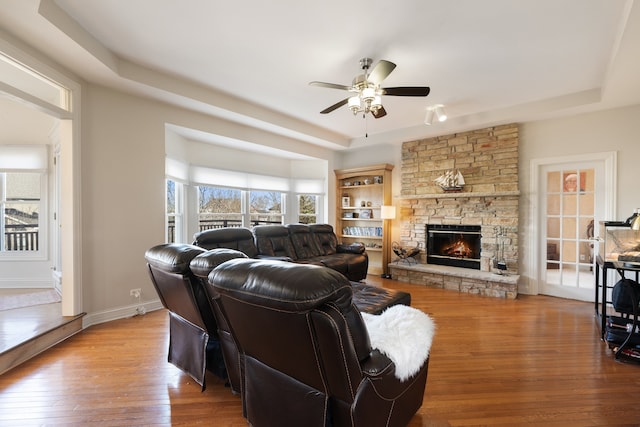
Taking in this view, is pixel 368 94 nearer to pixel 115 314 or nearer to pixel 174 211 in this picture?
pixel 174 211

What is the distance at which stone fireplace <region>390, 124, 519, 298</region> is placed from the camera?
4438 millimetres

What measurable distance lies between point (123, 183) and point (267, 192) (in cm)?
295

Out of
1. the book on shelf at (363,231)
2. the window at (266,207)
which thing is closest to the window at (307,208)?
the window at (266,207)

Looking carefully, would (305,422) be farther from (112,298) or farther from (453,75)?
(453,75)

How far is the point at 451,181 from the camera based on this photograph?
491cm

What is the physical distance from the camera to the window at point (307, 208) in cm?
652

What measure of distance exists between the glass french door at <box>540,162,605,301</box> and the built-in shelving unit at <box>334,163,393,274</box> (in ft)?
8.26

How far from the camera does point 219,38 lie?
2.59 meters

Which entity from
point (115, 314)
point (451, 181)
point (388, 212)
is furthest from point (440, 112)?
point (115, 314)

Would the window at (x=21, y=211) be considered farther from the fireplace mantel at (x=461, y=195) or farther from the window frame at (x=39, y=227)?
the fireplace mantel at (x=461, y=195)

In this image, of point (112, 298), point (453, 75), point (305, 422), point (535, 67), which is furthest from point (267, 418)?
point (535, 67)

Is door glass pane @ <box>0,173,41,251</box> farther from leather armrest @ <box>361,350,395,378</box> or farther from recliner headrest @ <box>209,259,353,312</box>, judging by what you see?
leather armrest @ <box>361,350,395,378</box>

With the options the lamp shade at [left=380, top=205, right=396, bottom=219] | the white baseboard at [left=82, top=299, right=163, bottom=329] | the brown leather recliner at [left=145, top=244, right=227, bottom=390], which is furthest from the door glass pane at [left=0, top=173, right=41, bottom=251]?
the lamp shade at [left=380, top=205, right=396, bottom=219]

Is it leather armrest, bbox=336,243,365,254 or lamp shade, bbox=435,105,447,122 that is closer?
lamp shade, bbox=435,105,447,122
